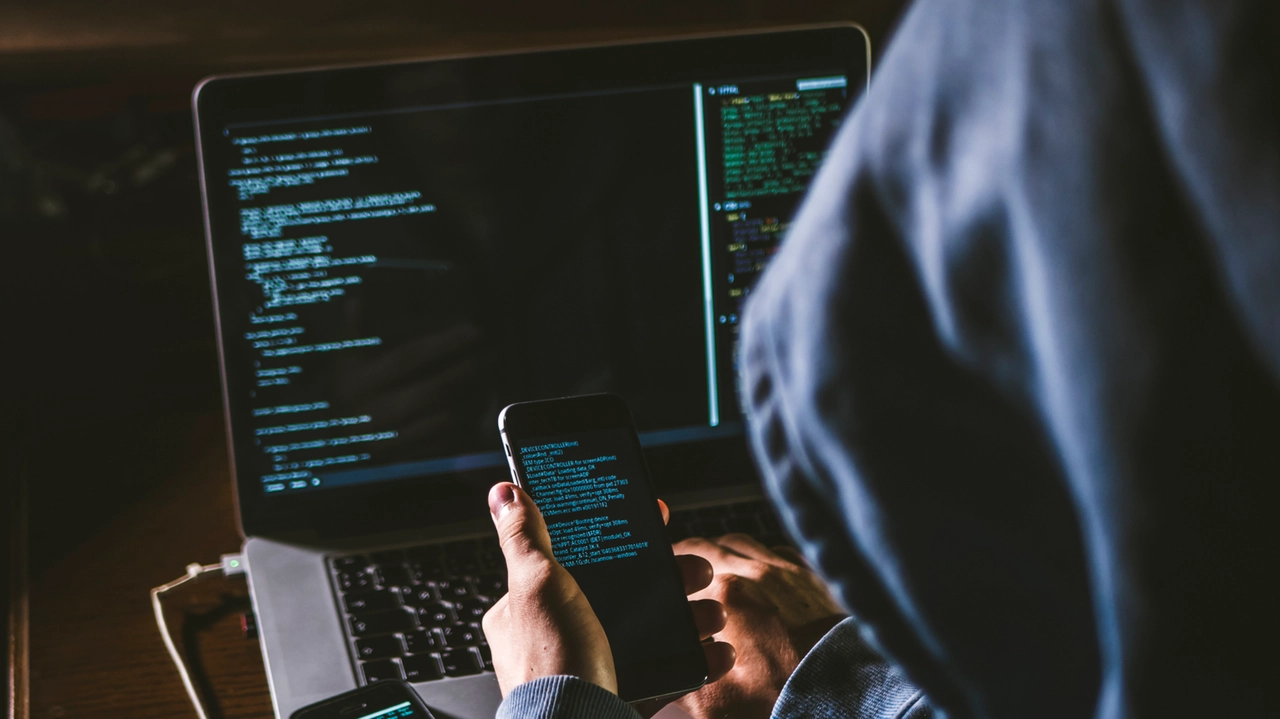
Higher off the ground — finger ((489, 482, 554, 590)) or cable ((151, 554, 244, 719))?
finger ((489, 482, 554, 590))

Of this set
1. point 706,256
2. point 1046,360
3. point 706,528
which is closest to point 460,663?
point 706,528

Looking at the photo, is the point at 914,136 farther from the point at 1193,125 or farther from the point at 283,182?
the point at 283,182

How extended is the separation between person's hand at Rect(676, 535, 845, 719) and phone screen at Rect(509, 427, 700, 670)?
71 mm

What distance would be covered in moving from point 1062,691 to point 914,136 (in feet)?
0.49

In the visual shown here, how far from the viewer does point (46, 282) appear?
2.95 feet

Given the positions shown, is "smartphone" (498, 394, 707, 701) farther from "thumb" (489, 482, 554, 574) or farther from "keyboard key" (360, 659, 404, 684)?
"keyboard key" (360, 659, 404, 684)

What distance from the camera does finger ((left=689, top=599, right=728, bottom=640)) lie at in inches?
24.1

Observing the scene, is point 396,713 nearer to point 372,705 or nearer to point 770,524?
point 372,705

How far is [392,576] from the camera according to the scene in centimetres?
67

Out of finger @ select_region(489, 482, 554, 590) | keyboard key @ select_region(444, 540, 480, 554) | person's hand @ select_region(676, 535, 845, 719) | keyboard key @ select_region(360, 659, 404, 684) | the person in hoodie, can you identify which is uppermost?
the person in hoodie

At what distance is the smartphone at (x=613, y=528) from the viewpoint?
1.82 ft

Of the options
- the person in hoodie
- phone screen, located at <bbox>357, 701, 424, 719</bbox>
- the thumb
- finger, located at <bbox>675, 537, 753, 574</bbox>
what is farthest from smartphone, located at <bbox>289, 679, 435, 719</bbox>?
the person in hoodie

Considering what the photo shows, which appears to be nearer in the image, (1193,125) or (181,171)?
(1193,125)

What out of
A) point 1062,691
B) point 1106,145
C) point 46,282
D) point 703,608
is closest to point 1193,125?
point 1106,145
